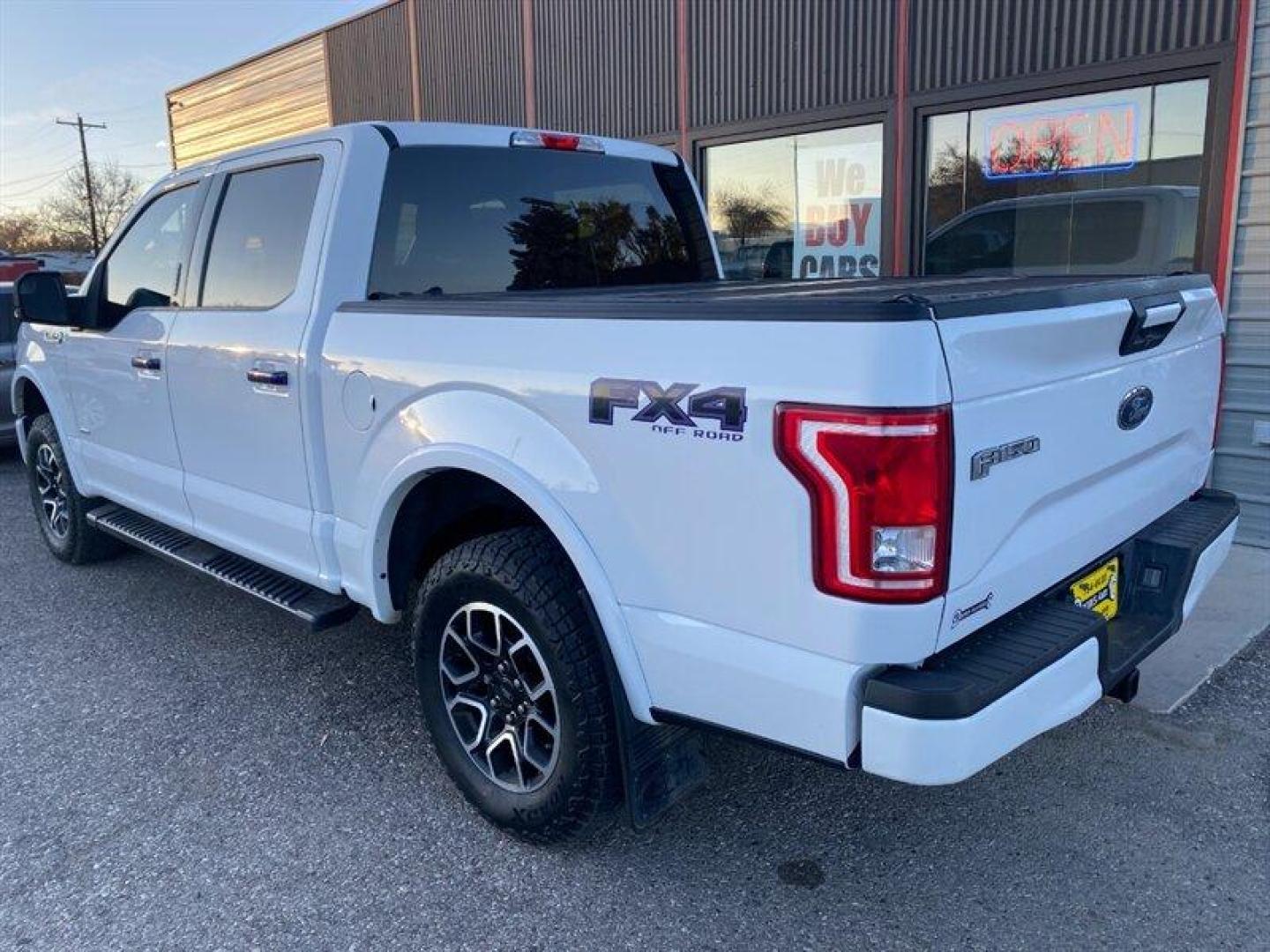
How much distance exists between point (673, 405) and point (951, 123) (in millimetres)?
5734

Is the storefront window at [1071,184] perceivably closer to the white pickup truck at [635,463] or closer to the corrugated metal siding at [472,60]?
the white pickup truck at [635,463]

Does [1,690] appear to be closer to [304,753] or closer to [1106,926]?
[304,753]

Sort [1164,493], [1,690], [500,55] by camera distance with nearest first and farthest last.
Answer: [1164,493] → [1,690] → [500,55]

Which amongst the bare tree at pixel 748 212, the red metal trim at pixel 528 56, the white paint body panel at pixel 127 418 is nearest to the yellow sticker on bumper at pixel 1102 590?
the white paint body panel at pixel 127 418

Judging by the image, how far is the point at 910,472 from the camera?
1968 millimetres

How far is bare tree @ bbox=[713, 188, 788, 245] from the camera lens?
28.0ft

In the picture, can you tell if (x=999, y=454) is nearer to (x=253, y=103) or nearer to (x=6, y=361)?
(x=6, y=361)

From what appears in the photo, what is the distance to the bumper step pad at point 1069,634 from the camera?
204 cm

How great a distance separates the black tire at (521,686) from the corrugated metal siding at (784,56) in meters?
5.80

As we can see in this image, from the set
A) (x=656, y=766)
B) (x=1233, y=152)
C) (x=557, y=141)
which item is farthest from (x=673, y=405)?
(x=1233, y=152)

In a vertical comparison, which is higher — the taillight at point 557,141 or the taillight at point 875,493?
the taillight at point 557,141

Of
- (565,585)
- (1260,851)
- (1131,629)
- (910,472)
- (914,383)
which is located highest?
(914,383)

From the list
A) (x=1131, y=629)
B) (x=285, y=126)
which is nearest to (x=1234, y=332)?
(x=1131, y=629)

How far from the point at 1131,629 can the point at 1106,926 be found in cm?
79
